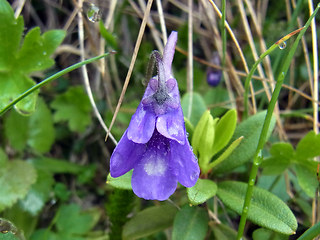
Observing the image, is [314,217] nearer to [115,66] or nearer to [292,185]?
[292,185]

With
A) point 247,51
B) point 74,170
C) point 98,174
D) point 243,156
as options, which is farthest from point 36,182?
point 247,51

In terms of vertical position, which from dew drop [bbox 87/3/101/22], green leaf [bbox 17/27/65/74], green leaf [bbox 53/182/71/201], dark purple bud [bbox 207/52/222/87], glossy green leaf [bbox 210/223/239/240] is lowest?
green leaf [bbox 53/182/71/201]

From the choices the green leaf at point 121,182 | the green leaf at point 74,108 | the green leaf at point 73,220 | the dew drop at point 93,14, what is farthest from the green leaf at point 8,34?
the green leaf at point 121,182

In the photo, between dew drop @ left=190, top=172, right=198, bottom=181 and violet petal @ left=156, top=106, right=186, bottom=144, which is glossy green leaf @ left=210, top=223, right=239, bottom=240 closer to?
dew drop @ left=190, top=172, right=198, bottom=181

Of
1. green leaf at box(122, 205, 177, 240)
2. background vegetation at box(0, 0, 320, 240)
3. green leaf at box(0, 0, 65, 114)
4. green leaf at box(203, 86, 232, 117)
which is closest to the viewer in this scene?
background vegetation at box(0, 0, 320, 240)

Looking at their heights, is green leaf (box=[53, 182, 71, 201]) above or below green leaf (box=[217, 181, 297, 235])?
below

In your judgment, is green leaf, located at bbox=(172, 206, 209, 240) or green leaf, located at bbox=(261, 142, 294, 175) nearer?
green leaf, located at bbox=(172, 206, 209, 240)

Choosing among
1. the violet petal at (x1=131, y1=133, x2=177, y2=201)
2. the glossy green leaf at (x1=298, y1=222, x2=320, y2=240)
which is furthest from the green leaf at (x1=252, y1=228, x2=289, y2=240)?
the violet petal at (x1=131, y1=133, x2=177, y2=201)
